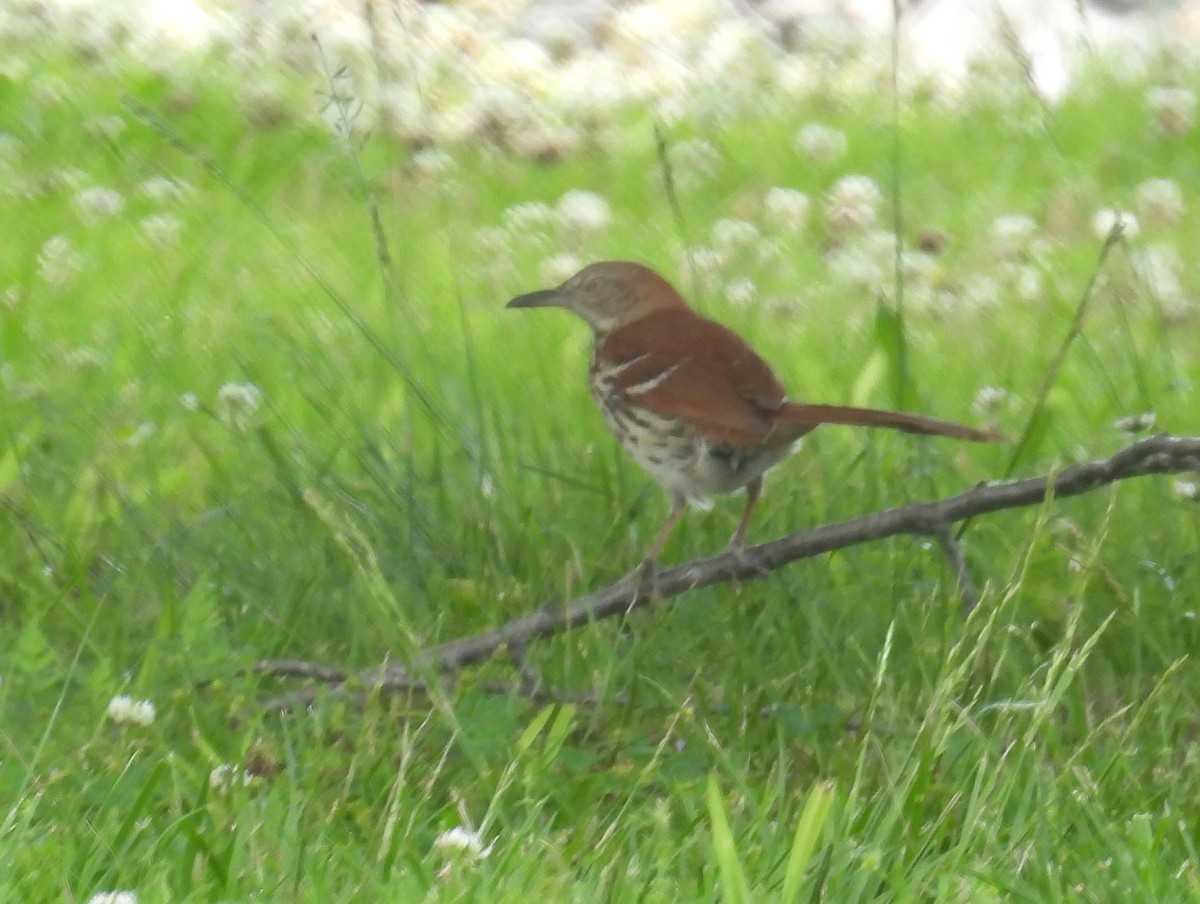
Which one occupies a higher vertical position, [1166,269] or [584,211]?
[584,211]

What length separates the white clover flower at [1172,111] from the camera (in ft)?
24.4

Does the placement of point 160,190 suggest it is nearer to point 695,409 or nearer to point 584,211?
point 584,211

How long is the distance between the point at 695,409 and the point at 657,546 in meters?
0.27

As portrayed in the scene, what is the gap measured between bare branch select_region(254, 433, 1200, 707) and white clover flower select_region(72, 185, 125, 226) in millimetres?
3286

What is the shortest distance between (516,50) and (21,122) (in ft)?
7.20

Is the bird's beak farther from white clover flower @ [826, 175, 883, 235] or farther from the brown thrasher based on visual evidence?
white clover flower @ [826, 175, 883, 235]

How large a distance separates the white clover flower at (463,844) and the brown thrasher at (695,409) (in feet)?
2.89

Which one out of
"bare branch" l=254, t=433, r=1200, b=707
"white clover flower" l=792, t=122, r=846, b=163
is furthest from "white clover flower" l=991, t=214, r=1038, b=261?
"bare branch" l=254, t=433, r=1200, b=707

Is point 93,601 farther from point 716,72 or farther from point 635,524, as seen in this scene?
point 716,72

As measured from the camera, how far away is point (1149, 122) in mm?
7504

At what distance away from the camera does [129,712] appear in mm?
3117

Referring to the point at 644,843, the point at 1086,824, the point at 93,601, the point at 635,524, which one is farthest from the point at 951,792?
the point at 93,601

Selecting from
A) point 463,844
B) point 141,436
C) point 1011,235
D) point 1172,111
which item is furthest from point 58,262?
point 1172,111

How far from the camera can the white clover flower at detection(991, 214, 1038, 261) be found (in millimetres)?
6371
